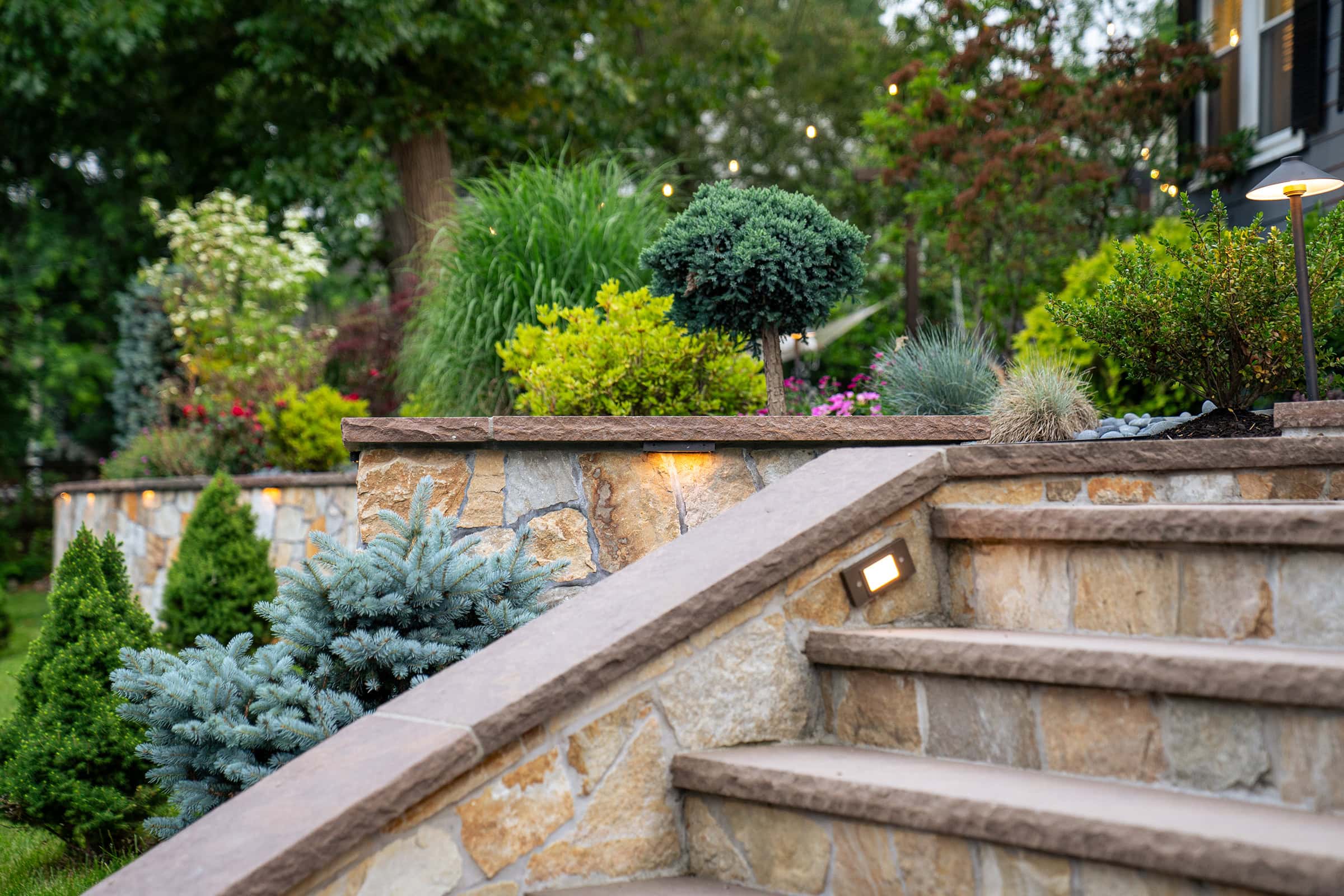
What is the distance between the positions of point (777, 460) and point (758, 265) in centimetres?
72

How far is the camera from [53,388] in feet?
40.9

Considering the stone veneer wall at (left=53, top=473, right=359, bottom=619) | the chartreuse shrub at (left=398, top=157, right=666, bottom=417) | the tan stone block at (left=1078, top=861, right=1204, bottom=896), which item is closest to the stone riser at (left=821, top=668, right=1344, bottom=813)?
the tan stone block at (left=1078, top=861, right=1204, bottom=896)

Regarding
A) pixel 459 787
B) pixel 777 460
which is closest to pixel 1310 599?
pixel 459 787

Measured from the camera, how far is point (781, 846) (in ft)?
6.76

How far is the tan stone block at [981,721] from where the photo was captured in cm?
206

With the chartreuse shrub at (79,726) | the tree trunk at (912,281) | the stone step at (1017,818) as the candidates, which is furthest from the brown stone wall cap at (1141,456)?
the tree trunk at (912,281)

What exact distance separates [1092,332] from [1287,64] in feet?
15.4

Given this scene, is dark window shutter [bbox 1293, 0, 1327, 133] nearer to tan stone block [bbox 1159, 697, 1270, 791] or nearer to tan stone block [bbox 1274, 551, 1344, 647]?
tan stone block [bbox 1274, 551, 1344, 647]

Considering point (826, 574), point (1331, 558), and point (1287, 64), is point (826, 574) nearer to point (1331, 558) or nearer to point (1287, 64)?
point (1331, 558)

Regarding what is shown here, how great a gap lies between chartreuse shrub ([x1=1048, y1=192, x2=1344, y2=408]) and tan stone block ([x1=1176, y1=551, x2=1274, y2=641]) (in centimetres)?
202

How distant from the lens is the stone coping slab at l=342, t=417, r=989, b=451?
3467 millimetres

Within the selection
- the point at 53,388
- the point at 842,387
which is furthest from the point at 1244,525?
the point at 53,388

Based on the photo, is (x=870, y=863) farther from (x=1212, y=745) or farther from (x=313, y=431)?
(x=313, y=431)

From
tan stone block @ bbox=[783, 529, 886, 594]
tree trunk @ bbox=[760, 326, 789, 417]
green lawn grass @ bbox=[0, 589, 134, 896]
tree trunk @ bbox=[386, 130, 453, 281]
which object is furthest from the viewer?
tree trunk @ bbox=[386, 130, 453, 281]
